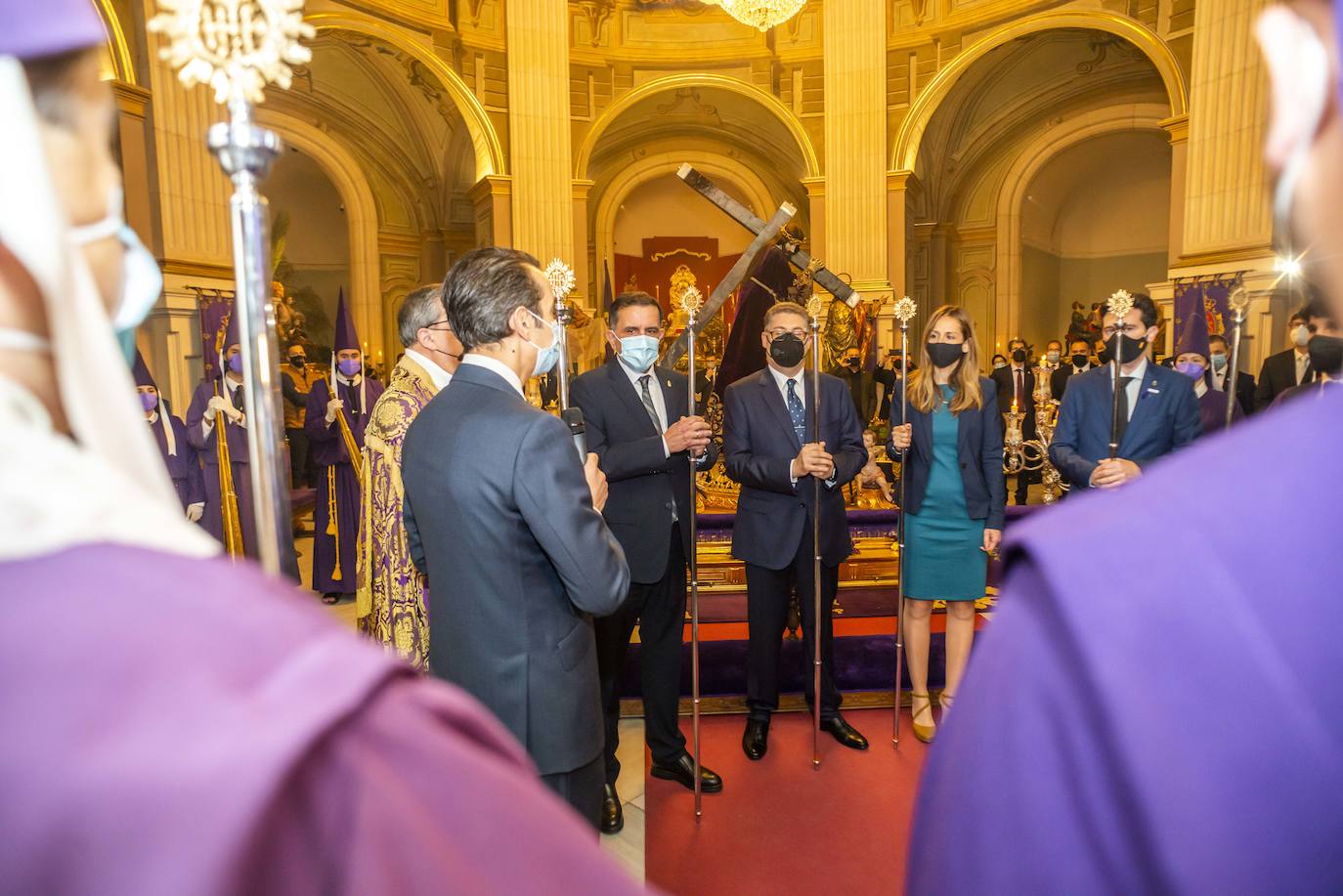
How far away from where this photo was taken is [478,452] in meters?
1.84

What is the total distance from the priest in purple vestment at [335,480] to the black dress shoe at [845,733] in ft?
13.4

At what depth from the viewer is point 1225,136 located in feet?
27.6

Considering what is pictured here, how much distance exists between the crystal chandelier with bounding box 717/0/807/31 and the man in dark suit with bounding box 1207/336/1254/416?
6.89 meters

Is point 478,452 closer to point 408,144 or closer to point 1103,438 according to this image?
point 1103,438

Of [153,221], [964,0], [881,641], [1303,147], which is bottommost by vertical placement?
[881,641]

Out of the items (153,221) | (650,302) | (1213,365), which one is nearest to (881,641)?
(650,302)

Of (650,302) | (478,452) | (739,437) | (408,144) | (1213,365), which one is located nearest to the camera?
(478,452)

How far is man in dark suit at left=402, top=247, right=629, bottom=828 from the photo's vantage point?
72.7 inches

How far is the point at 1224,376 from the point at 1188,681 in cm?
811

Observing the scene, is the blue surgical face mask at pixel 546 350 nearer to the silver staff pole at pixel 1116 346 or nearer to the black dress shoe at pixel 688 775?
the black dress shoe at pixel 688 775

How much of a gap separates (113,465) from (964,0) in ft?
48.6

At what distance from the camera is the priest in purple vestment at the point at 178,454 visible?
5.23 m

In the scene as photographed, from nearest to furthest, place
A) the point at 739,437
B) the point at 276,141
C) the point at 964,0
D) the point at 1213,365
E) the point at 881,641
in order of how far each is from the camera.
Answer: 1. the point at 276,141
2. the point at 739,437
3. the point at 881,641
4. the point at 1213,365
5. the point at 964,0

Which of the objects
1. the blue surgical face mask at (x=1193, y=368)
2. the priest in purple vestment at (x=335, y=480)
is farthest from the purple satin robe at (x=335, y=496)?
the blue surgical face mask at (x=1193, y=368)
